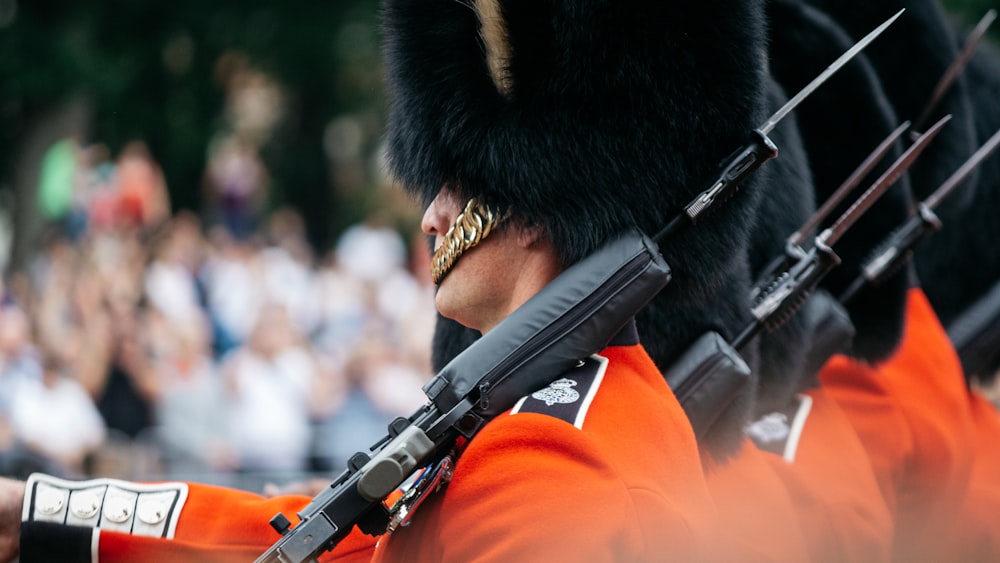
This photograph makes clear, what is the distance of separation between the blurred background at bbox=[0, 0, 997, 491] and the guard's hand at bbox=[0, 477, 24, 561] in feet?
3.09

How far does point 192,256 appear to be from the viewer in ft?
30.6

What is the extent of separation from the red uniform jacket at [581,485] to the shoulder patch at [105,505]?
0.53m

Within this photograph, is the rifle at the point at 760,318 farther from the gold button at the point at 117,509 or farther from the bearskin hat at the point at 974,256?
the bearskin hat at the point at 974,256

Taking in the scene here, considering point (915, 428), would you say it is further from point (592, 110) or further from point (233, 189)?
point (233, 189)

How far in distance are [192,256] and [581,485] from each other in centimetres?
781

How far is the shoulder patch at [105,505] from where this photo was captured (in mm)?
2371

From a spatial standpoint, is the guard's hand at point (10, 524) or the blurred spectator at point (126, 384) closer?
the guard's hand at point (10, 524)

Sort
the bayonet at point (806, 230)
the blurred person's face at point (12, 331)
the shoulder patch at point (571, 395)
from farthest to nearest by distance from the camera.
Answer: the blurred person's face at point (12, 331) < the bayonet at point (806, 230) < the shoulder patch at point (571, 395)

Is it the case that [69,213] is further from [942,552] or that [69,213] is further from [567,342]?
[567,342]

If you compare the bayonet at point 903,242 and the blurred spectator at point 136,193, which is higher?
the blurred spectator at point 136,193

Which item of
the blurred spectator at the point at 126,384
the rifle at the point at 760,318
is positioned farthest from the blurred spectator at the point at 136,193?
the rifle at the point at 760,318

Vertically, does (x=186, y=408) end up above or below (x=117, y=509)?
above

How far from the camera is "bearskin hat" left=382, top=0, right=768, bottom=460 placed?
87.8 inches

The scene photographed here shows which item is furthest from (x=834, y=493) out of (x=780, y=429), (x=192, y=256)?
(x=192, y=256)
